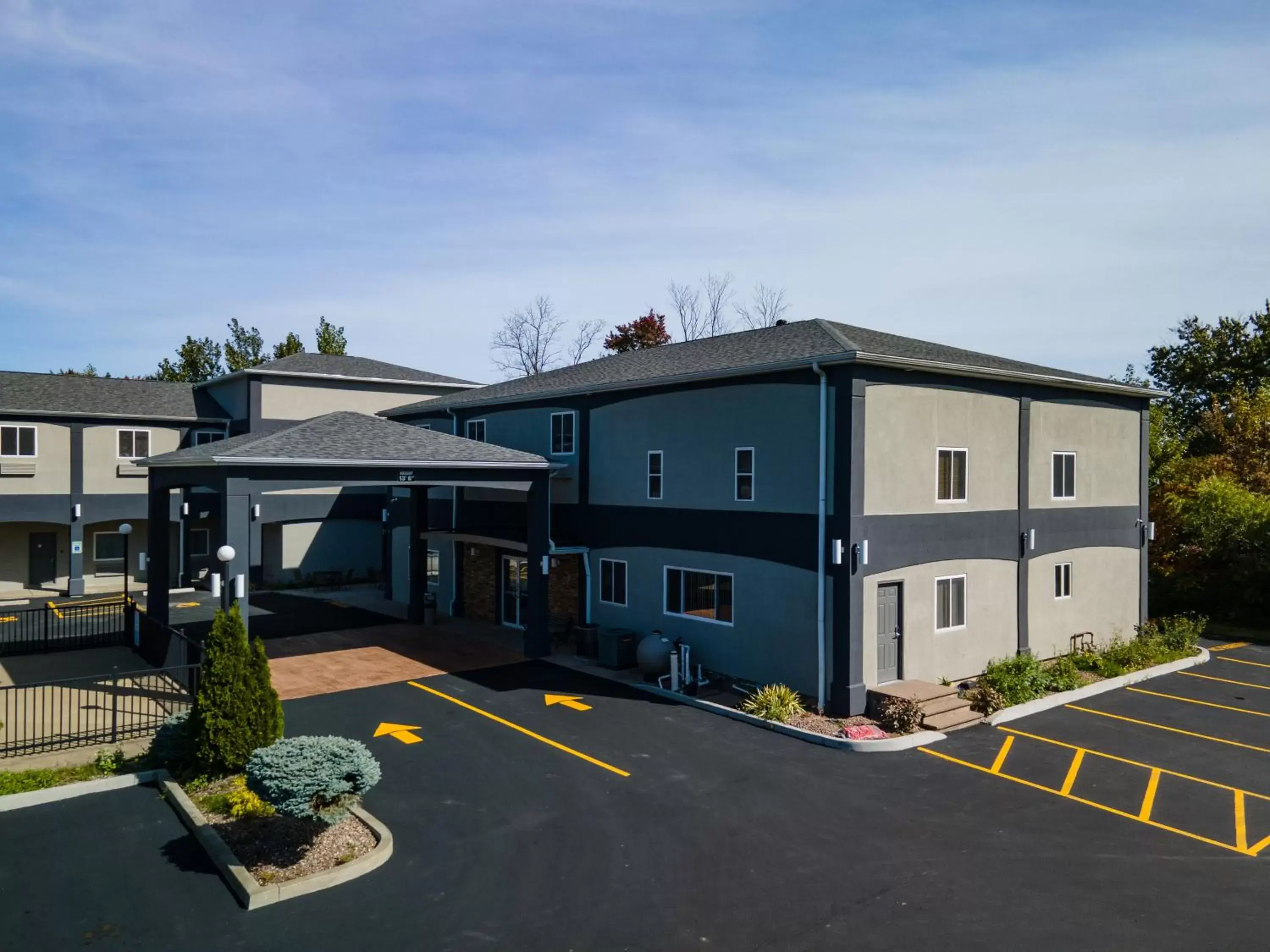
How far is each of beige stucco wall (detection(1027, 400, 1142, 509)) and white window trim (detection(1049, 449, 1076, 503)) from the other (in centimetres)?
3

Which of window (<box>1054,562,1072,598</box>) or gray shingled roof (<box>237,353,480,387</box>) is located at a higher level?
gray shingled roof (<box>237,353,480,387</box>)

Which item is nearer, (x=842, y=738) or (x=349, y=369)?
(x=842, y=738)

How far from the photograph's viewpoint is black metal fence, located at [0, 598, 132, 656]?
21.5m

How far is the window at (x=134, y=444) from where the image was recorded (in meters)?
32.6

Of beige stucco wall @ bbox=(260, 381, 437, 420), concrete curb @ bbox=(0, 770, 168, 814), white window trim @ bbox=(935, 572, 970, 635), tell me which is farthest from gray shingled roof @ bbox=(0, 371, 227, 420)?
white window trim @ bbox=(935, 572, 970, 635)

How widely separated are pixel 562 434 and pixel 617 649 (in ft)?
21.9

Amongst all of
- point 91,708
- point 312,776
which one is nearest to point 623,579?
point 91,708

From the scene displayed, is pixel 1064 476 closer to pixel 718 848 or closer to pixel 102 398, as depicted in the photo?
pixel 718 848

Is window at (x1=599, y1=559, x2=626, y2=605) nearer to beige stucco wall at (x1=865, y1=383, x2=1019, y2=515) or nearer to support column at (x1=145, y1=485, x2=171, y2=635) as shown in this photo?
beige stucco wall at (x1=865, y1=383, x2=1019, y2=515)

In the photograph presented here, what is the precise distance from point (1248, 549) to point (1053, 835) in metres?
→ 20.0

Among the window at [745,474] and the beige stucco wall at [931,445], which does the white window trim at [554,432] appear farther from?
the beige stucco wall at [931,445]

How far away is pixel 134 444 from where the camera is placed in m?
32.8

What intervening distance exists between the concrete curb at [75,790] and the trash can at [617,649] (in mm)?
9598

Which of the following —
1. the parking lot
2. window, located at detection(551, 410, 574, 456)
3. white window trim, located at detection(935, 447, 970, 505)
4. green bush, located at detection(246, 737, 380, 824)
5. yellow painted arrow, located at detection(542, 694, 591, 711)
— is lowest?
the parking lot
